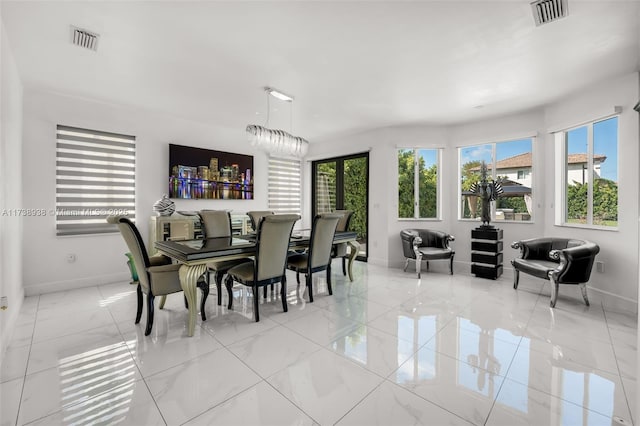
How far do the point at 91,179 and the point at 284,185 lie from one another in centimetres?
353

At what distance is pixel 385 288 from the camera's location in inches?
155

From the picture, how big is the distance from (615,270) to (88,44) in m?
6.07

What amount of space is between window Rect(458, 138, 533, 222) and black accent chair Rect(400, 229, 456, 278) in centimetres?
75

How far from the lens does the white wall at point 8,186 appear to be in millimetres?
2256

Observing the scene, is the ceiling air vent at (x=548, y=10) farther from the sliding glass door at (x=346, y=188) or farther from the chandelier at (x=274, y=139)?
the sliding glass door at (x=346, y=188)

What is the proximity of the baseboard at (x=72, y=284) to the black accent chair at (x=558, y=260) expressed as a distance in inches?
226

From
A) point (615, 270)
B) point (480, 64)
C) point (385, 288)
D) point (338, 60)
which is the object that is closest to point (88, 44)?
point (338, 60)

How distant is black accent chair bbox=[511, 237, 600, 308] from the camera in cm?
314

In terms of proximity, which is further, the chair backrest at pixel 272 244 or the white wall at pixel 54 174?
the white wall at pixel 54 174

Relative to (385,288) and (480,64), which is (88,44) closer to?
(480,64)

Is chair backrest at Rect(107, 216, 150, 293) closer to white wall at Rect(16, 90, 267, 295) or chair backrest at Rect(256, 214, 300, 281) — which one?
chair backrest at Rect(256, 214, 300, 281)

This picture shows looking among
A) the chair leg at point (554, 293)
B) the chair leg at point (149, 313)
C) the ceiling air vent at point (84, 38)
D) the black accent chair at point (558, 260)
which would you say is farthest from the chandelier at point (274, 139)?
the chair leg at point (554, 293)

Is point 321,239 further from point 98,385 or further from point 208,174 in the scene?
point 208,174

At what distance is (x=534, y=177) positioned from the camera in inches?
174
